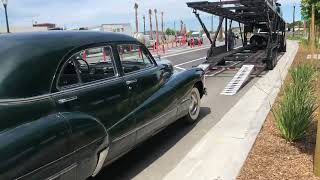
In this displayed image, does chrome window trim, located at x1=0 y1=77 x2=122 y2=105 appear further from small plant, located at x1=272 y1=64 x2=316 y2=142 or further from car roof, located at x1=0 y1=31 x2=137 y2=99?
small plant, located at x1=272 y1=64 x2=316 y2=142

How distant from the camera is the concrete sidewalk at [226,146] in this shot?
15.1 feet

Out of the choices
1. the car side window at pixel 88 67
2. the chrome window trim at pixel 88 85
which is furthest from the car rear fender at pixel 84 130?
the car side window at pixel 88 67

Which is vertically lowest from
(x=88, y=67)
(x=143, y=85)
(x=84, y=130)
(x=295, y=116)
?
(x=295, y=116)

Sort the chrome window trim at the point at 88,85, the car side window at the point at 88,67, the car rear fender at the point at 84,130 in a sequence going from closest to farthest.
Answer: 1. the car rear fender at the point at 84,130
2. the chrome window trim at the point at 88,85
3. the car side window at the point at 88,67

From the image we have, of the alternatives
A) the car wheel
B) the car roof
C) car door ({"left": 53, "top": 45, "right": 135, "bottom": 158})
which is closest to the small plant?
the car wheel

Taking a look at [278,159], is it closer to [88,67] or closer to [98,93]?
[98,93]

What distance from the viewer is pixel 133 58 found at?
5.41m

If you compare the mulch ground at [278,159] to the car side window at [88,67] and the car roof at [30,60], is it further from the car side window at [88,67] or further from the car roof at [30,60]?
the car roof at [30,60]

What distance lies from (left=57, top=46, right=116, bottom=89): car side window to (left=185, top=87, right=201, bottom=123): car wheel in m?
2.31

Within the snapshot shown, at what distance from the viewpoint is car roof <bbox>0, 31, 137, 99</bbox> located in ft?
11.0

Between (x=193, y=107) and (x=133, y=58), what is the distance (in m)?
2.07

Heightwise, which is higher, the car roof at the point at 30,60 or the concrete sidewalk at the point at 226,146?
the car roof at the point at 30,60

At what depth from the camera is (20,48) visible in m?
3.61

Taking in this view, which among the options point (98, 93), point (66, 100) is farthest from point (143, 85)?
point (66, 100)
